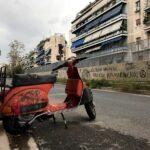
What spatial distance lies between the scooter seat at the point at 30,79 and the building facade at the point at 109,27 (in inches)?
940

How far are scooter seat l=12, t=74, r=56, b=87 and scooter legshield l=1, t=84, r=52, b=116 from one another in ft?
0.24

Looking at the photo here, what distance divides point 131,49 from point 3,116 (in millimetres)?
23092

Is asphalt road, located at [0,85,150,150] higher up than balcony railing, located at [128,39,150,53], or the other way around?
balcony railing, located at [128,39,150,53]

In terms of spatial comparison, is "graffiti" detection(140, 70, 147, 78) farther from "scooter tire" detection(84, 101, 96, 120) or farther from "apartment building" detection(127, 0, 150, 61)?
"apartment building" detection(127, 0, 150, 61)

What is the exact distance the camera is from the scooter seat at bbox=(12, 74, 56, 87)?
668 cm

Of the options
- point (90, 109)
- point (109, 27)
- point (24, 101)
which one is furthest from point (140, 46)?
point (109, 27)

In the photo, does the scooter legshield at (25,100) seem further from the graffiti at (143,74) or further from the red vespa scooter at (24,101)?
the graffiti at (143,74)

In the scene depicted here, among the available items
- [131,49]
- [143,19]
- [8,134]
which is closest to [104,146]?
[8,134]

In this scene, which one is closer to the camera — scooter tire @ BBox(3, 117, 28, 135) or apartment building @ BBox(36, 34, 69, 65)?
scooter tire @ BBox(3, 117, 28, 135)

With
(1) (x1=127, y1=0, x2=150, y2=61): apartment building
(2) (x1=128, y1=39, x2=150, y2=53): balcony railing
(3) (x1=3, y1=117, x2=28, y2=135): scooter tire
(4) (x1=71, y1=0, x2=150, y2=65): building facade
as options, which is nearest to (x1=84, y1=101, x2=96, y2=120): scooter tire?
(3) (x1=3, y1=117, x2=28, y2=135): scooter tire

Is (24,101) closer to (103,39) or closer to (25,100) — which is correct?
(25,100)

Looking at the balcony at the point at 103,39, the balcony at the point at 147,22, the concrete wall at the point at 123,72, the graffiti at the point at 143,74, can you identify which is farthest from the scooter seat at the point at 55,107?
the balcony at the point at 103,39

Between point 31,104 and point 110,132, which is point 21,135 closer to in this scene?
point 31,104

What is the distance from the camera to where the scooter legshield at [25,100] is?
661cm
